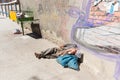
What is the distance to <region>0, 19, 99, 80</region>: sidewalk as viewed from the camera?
13.6ft

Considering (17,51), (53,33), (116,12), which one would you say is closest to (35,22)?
(53,33)

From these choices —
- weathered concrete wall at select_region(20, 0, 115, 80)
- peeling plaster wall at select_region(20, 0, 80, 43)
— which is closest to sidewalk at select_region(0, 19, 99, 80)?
weathered concrete wall at select_region(20, 0, 115, 80)

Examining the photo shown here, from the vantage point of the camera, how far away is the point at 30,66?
4695 millimetres

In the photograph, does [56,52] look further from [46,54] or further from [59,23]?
[59,23]

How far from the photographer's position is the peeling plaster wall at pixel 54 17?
5.41m

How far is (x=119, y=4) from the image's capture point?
3389 millimetres

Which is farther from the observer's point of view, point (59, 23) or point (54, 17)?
point (54, 17)

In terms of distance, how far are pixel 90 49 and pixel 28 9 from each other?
4.71 m

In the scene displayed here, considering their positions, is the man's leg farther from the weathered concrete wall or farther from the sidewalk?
the weathered concrete wall

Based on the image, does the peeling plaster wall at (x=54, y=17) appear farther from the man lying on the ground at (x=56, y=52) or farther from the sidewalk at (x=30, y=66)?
the sidewalk at (x=30, y=66)

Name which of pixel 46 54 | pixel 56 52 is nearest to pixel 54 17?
pixel 56 52

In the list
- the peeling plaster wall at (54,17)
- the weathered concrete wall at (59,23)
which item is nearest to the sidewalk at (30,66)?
the weathered concrete wall at (59,23)

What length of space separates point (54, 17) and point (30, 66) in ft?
7.10

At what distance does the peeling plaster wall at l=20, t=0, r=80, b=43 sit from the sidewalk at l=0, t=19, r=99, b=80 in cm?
56
